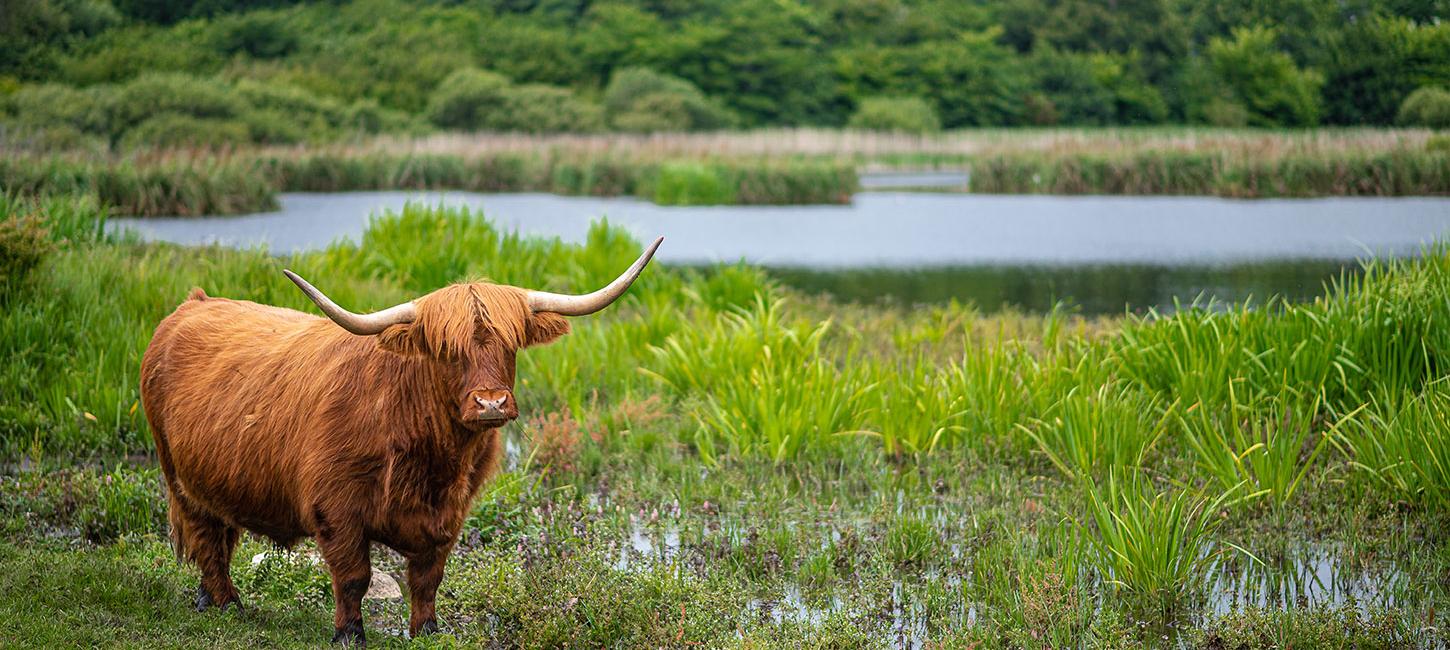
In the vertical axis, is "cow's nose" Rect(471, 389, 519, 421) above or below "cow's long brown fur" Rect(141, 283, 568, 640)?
above

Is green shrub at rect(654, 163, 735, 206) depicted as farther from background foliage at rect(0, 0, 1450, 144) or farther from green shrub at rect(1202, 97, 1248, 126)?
green shrub at rect(1202, 97, 1248, 126)

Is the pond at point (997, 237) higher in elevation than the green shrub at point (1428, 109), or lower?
lower

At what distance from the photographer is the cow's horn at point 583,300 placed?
3.64 m

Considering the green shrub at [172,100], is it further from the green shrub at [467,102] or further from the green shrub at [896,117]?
the green shrub at [896,117]

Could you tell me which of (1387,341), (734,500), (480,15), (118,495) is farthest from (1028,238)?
(480,15)

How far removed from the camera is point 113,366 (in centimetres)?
722

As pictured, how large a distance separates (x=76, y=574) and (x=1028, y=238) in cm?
1698

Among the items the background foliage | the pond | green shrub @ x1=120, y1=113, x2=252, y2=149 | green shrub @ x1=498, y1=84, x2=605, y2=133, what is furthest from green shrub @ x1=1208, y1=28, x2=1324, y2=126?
green shrub @ x1=498, y1=84, x2=605, y2=133

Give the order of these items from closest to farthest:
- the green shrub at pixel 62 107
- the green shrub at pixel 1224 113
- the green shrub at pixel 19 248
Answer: the green shrub at pixel 19 248, the green shrub at pixel 1224 113, the green shrub at pixel 62 107

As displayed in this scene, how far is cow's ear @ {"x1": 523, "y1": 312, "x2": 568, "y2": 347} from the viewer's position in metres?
3.75

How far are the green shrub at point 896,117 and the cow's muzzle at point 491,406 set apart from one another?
127 ft

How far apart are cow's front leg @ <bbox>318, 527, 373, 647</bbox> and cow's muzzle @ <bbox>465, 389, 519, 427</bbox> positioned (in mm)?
653

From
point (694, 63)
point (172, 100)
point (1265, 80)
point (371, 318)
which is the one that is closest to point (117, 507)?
point (371, 318)

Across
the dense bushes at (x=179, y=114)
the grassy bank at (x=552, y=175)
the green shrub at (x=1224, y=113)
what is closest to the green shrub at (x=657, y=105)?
the dense bushes at (x=179, y=114)
